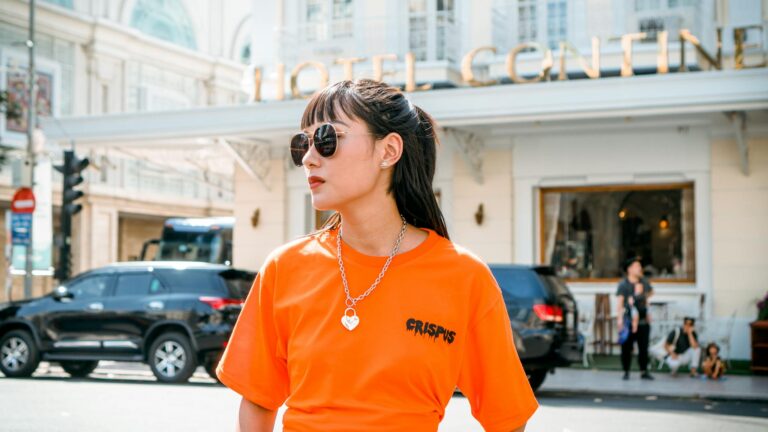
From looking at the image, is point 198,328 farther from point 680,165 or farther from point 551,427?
point 680,165

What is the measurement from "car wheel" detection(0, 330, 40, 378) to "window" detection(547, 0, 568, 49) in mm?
10132

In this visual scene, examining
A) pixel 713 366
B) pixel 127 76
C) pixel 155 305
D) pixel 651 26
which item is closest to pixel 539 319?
pixel 713 366

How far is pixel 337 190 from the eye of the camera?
8.90 ft

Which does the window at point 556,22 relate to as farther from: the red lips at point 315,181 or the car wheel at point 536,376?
the red lips at point 315,181

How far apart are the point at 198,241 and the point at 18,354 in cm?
1128

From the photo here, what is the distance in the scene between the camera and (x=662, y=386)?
1458 centimetres

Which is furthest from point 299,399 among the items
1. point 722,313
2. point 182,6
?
point 182,6

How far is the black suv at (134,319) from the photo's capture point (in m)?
14.7

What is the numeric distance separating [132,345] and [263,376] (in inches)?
501

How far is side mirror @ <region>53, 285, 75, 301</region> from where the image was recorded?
15.5 metres

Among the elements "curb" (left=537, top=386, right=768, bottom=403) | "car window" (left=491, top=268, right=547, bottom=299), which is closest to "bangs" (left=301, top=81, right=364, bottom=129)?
"car window" (left=491, top=268, right=547, bottom=299)

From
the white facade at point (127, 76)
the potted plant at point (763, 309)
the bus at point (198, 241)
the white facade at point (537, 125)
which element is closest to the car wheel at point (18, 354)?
the white facade at point (537, 125)

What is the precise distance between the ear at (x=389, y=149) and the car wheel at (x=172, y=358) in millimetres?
12269

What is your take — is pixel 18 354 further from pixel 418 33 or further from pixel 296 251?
pixel 296 251
